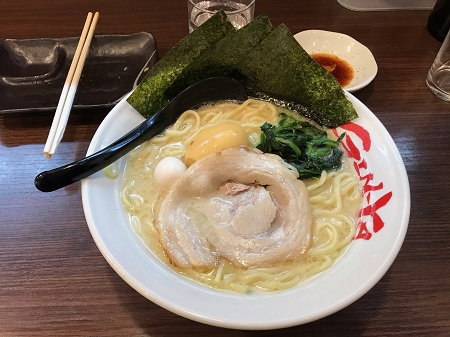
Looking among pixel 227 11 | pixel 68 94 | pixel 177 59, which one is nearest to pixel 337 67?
pixel 227 11

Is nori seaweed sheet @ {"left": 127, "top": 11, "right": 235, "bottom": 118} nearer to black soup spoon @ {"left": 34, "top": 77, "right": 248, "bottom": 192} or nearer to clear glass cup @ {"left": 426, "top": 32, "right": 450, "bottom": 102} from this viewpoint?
black soup spoon @ {"left": 34, "top": 77, "right": 248, "bottom": 192}

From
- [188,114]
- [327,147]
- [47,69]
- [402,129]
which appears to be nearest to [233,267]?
[327,147]

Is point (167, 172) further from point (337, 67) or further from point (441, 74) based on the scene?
point (441, 74)

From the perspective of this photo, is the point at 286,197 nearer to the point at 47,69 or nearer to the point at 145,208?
the point at 145,208

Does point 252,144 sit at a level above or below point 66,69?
above

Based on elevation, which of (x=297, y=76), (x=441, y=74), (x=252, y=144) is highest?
(x=297, y=76)

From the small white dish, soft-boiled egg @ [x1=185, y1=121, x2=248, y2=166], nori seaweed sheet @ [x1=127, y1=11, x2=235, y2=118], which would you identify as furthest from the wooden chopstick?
the small white dish

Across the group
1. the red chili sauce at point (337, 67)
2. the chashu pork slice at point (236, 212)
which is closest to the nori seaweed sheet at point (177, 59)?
the chashu pork slice at point (236, 212)
